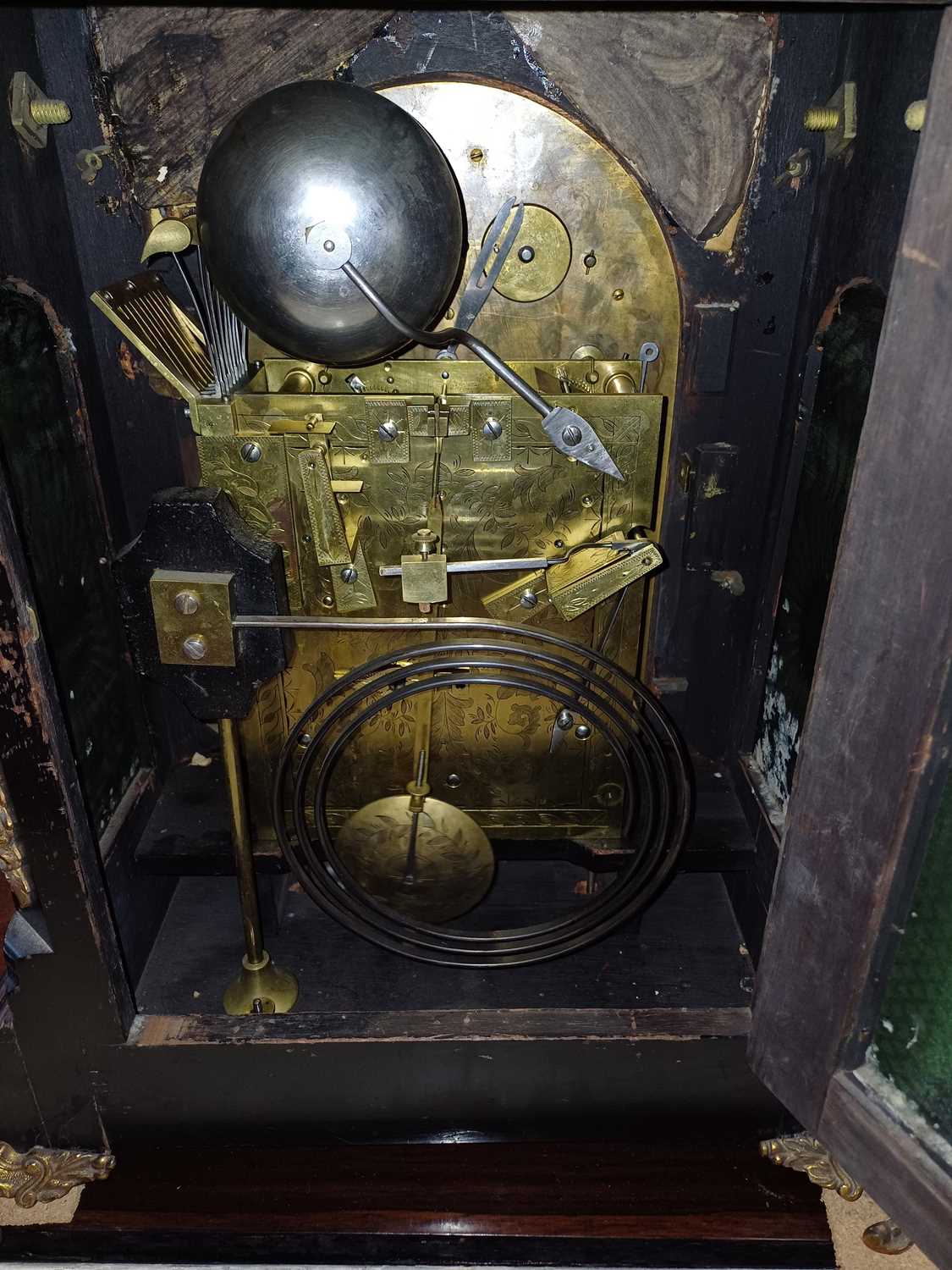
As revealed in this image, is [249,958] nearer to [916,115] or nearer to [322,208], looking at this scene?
[322,208]

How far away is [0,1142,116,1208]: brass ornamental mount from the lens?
1.78 metres

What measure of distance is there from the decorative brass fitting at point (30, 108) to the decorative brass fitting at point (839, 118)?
4.12ft

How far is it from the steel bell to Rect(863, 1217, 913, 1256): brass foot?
1.80 metres

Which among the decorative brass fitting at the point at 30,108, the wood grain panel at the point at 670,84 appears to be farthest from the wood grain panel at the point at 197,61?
the wood grain panel at the point at 670,84

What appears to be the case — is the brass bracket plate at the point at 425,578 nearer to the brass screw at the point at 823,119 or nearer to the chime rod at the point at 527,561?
Result: the chime rod at the point at 527,561

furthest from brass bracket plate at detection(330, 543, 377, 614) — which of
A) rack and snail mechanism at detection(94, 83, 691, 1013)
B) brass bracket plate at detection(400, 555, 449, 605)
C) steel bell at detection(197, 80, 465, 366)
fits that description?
steel bell at detection(197, 80, 465, 366)

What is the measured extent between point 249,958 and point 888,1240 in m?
1.29

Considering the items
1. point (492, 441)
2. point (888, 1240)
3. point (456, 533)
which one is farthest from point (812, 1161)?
point (492, 441)

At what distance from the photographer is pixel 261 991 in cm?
186

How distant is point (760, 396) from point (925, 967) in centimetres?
114

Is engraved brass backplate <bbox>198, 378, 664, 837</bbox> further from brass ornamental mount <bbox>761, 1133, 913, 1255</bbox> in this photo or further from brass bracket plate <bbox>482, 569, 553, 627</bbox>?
brass ornamental mount <bbox>761, 1133, 913, 1255</bbox>

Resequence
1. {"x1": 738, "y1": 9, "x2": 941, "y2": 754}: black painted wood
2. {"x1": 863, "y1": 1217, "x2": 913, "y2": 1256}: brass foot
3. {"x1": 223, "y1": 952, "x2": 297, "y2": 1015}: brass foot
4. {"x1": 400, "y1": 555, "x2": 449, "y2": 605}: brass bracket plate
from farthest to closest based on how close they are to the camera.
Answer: {"x1": 223, "y1": 952, "x2": 297, "y2": 1015}: brass foot < {"x1": 863, "y1": 1217, "x2": 913, "y2": 1256}: brass foot < {"x1": 400, "y1": 555, "x2": 449, "y2": 605}: brass bracket plate < {"x1": 738, "y1": 9, "x2": 941, "y2": 754}: black painted wood

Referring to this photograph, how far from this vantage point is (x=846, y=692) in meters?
1.18

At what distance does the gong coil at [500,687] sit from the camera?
5.22 ft
